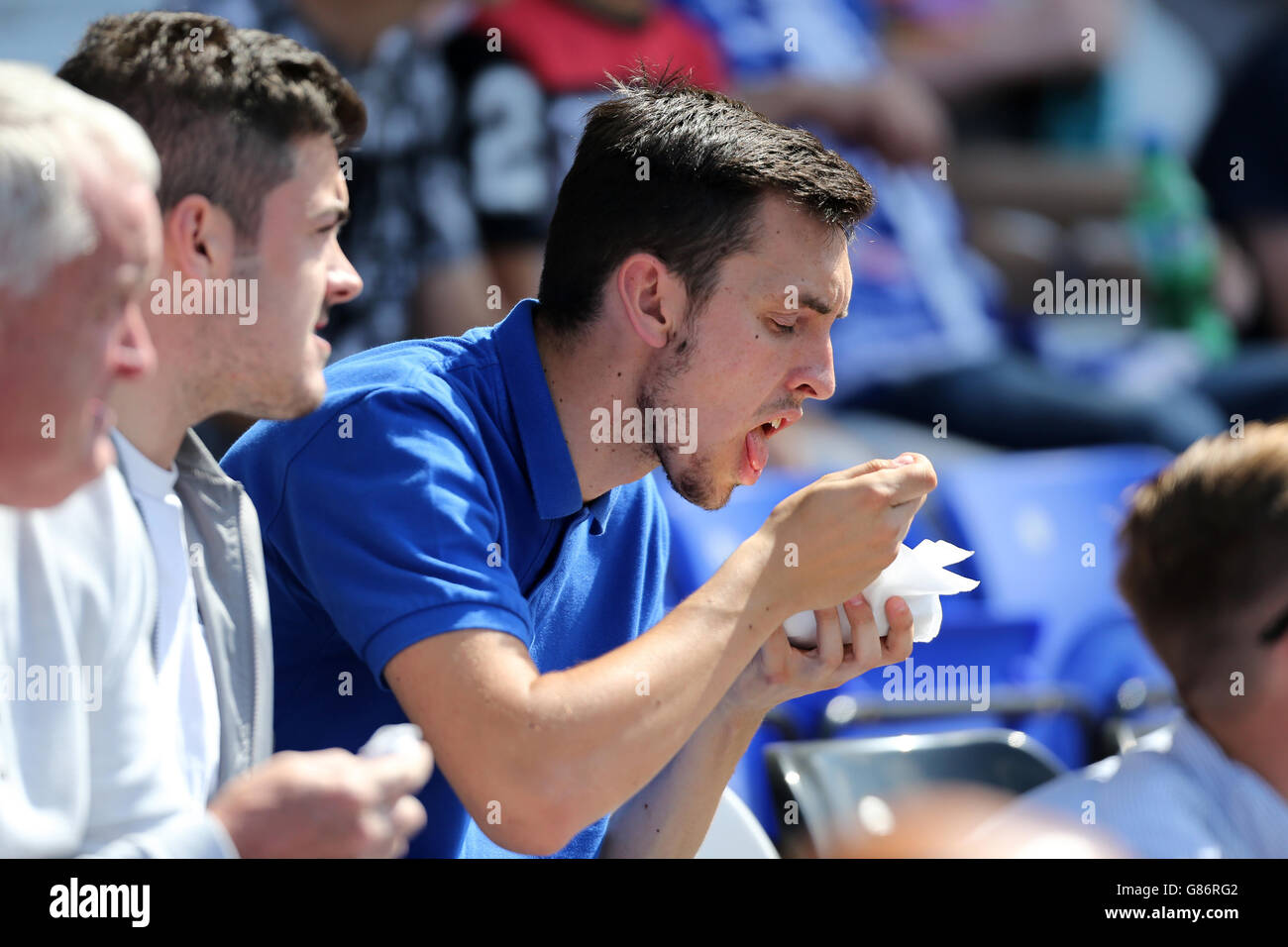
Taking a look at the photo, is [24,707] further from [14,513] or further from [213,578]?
[213,578]

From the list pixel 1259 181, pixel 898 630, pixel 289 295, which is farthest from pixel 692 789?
pixel 1259 181

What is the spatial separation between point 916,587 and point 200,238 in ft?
2.75

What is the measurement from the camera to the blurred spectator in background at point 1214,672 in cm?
129

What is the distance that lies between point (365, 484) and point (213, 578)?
0.55 ft

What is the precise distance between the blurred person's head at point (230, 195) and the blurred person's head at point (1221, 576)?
2.98 feet

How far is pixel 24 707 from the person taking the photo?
3.15 ft

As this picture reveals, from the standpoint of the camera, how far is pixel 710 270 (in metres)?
1.45

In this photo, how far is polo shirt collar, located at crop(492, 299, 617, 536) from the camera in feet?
4.75

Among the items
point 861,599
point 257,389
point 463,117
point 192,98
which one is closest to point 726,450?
point 861,599

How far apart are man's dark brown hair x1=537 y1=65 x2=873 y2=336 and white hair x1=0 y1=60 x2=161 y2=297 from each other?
2.14 ft

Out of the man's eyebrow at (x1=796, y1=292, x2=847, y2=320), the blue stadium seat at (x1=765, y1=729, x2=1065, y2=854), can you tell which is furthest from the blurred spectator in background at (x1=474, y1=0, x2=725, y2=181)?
the man's eyebrow at (x1=796, y1=292, x2=847, y2=320)

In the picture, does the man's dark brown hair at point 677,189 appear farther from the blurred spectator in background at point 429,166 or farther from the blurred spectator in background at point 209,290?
the blurred spectator in background at point 429,166

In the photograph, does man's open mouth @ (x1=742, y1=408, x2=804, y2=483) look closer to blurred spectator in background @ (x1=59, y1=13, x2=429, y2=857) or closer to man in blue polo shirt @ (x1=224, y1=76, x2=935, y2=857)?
man in blue polo shirt @ (x1=224, y1=76, x2=935, y2=857)

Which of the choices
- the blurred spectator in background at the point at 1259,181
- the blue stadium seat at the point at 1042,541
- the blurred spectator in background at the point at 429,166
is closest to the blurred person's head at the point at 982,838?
the blue stadium seat at the point at 1042,541
